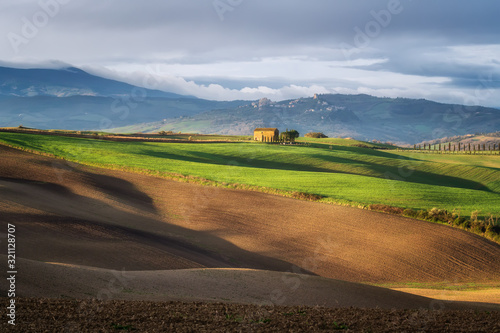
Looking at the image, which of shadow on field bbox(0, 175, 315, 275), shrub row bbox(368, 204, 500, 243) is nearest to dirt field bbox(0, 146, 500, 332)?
shadow on field bbox(0, 175, 315, 275)

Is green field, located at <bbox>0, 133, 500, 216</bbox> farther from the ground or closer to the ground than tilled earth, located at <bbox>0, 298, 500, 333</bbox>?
farther from the ground

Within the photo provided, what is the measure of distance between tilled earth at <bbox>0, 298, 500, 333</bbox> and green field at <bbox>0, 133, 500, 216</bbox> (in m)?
27.6

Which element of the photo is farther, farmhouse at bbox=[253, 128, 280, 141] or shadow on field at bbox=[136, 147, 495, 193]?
farmhouse at bbox=[253, 128, 280, 141]

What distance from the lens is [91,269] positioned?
22.4 meters

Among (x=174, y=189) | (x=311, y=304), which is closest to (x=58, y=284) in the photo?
(x=311, y=304)

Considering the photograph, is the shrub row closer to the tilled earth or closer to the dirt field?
the dirt field

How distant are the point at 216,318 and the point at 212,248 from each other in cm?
1639

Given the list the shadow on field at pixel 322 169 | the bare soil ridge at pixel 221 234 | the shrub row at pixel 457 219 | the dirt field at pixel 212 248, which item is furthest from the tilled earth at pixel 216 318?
the shadow on field at pixel 322 169

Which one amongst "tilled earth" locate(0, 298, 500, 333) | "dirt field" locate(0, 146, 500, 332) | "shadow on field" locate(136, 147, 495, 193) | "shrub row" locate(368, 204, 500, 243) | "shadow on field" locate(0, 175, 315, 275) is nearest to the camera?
"tilled earth" locate(0, 298, 500, 333)

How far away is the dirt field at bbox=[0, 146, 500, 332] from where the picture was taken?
20766 mm

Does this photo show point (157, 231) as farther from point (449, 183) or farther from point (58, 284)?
point (449, 183)

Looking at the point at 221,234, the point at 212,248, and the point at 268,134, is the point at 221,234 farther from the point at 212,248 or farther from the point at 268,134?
the point at 268,134

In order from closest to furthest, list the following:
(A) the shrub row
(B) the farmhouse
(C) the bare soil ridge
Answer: (C) the bare soil ridge, (A) the shrub row, (B) the farmhouse

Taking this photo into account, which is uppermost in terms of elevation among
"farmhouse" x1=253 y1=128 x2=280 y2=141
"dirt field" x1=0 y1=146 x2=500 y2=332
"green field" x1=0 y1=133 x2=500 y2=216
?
"farmhouse" x1=253 y1=128 x2=280 y2=141
